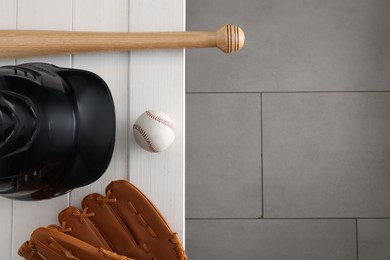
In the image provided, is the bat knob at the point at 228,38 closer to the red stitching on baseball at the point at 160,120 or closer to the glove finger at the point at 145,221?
the red stitching on baseball at the point at 160,120

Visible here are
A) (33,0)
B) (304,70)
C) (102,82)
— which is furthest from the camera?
(304,70)

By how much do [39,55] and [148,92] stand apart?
0.77 ft

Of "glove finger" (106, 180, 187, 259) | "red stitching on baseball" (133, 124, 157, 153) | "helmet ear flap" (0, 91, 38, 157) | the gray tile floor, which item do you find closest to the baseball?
"red stitching on baseball" (133, 124, 157, 153)

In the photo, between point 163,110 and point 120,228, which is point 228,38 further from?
point 120,228

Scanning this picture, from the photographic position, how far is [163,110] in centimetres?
97

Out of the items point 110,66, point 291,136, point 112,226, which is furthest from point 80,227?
point 291,136

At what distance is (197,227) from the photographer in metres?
1.54

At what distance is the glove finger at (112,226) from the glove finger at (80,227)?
12mm

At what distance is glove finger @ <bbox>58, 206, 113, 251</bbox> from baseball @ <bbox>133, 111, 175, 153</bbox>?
0.64ft

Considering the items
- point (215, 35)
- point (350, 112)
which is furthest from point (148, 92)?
point (350, 112)

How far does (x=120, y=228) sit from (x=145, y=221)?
0.05m

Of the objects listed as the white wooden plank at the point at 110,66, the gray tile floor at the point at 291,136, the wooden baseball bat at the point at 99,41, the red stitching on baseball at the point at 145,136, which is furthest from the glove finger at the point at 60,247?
the gray tile floor at the point at 291,136

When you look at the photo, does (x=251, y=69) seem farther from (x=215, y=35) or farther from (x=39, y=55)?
(x=39, y=55)

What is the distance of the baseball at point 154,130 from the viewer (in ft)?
2.90
